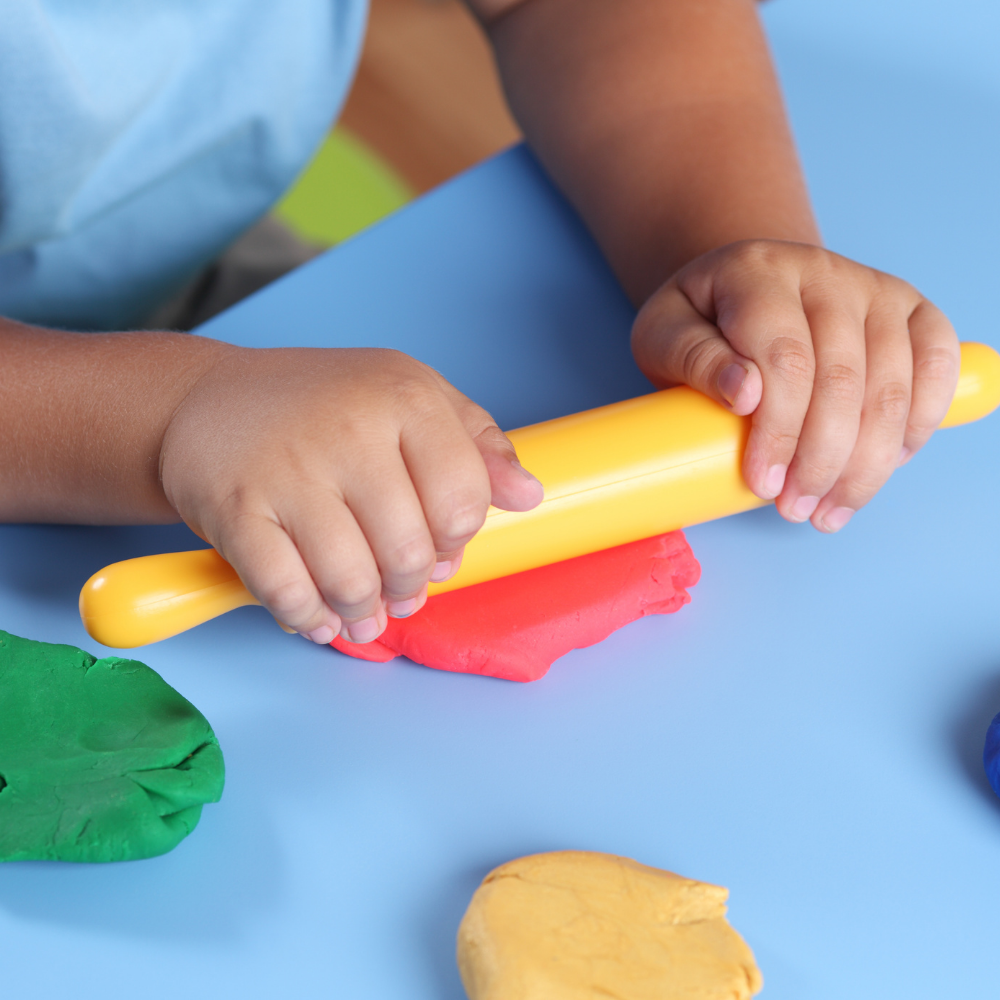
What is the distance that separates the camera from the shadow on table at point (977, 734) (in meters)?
0.45

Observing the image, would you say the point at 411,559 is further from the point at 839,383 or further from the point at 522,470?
the point at 839,383

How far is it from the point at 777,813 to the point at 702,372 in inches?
8.8

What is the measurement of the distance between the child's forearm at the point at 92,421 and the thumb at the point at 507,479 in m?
0.16

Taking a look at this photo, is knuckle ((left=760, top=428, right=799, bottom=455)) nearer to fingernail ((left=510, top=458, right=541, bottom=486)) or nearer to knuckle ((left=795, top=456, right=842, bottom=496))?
knuckle ((left=795, top=456, right=842, bottom=496))

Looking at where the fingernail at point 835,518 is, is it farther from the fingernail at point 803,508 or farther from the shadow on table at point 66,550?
the shadow on table at point 66,550

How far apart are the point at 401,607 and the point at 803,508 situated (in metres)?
0.22

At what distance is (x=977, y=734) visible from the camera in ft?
1.52

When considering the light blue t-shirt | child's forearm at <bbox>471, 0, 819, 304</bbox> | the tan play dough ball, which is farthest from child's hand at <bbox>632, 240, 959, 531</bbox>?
the light blue t-shirt

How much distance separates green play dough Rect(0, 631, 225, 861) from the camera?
387 millimetres

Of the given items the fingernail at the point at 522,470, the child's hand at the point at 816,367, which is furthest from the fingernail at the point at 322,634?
the child's hand at the point at 816,367

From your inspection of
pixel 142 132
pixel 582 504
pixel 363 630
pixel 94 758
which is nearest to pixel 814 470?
pixel 582 504

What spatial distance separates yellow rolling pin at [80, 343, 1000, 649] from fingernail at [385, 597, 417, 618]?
2cm

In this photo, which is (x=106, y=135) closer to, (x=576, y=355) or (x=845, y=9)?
(x=576, y=355)

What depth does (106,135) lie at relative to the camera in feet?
2.25
